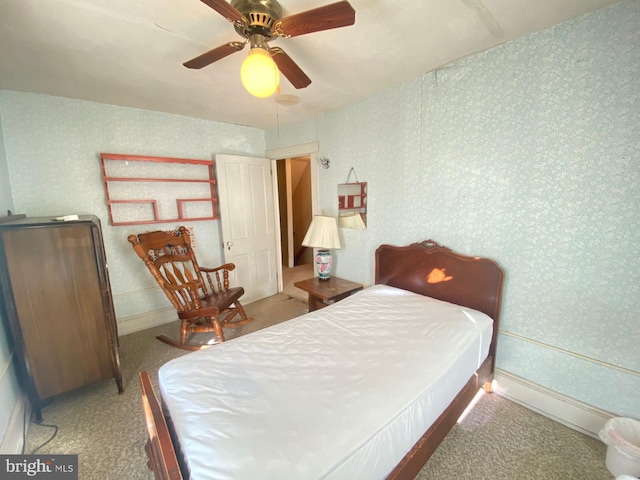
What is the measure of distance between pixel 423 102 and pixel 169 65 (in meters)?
1.90

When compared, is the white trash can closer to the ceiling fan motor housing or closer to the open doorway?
the ceiling fan motor housing

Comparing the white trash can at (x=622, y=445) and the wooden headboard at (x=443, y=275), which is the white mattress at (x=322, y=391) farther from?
the white trash can at (x=622, y=445)

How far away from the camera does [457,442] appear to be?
1517mm

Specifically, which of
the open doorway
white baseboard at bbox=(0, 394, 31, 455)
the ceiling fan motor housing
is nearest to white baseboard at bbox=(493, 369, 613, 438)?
the ceiling fan motor housing

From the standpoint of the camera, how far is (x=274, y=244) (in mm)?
3834

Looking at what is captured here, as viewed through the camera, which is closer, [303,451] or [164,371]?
[303,451]

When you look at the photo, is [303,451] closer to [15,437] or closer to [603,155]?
[15,437]

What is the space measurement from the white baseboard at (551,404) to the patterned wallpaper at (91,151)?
3260mm

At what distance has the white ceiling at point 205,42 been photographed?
1.29 m

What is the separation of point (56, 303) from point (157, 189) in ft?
5.18

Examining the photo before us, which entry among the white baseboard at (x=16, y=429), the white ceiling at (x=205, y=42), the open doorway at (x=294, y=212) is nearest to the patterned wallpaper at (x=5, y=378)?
the white baseboard at (x=16, y=429)

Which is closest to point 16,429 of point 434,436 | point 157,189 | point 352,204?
point 157,189

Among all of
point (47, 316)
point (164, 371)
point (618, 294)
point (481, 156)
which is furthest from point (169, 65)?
point (618, 294)

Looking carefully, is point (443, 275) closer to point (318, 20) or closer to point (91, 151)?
point (318, 20)
